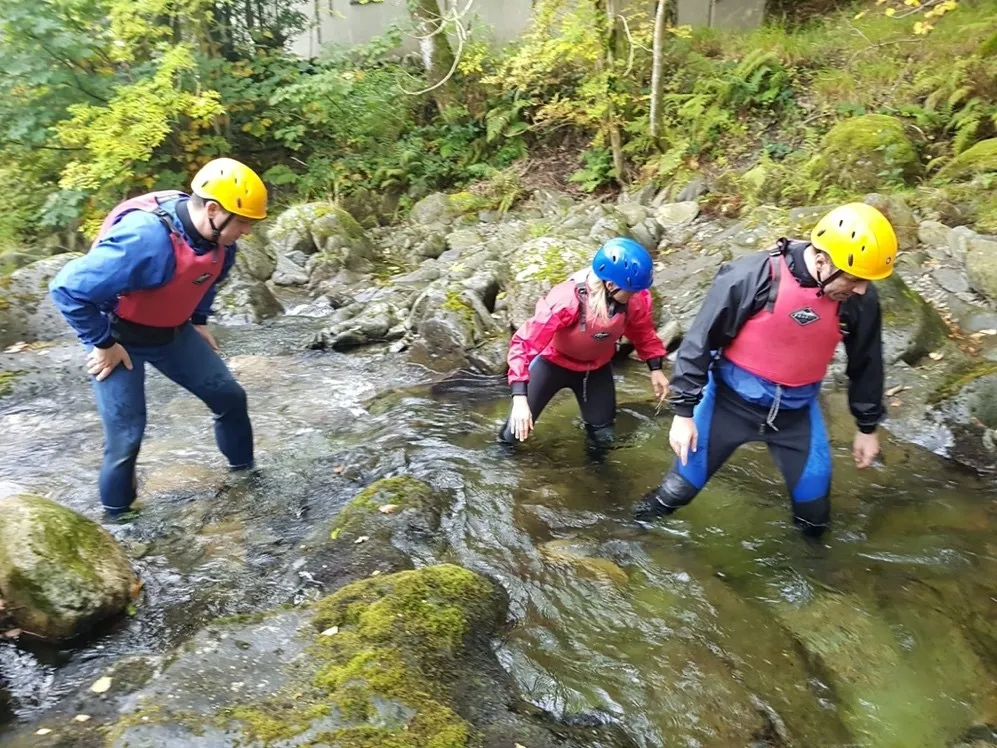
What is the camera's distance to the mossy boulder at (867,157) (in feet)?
32.3

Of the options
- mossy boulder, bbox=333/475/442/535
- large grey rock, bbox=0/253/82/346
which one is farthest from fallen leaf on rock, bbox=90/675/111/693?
large grey rock, bbox=0/253/82/346

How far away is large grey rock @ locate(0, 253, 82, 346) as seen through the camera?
9.87 metres

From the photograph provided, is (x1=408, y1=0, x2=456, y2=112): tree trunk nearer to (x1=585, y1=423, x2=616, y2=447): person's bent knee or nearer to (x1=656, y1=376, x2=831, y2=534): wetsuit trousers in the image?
(x1=585, y1=423, x2=616, y2=447): person's bent knee

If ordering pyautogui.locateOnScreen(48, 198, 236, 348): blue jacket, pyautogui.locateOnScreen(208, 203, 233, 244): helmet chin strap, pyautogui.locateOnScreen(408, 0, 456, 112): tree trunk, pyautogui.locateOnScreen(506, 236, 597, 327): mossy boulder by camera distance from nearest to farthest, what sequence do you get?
pyautogui.locateOnScreen(48, 198, 236, 348): blue jacket
pyautogui.locateOnScreen(208, 203, 233, 244): helmet chin strap
pyautogui.locateOnScreen(506, 236, 597, 327): mossy boulder
pyautogui.locateOnScreen(408, 0, 456, 112): tree trunk

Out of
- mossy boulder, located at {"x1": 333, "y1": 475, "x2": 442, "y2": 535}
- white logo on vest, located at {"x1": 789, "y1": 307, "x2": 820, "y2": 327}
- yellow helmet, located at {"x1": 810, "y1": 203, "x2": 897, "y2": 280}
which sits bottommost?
mossy boulder, located at {"x1": 333, "y1": 475, "x2": 442, "y2": 535}

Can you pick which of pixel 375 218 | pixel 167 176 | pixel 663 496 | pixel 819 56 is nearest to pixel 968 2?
pixel 819 56

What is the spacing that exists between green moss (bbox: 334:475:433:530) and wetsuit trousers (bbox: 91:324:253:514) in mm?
1267

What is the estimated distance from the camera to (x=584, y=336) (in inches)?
205

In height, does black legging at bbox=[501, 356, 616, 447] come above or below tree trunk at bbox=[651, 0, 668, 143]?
below

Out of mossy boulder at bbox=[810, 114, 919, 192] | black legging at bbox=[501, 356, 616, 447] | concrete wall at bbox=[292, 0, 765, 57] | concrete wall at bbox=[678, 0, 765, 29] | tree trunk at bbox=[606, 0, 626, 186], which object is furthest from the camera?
concrete wall at bbox=[292, 0, 765, 57]

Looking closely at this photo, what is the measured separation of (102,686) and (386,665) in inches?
55.0

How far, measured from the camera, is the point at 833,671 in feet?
12.0

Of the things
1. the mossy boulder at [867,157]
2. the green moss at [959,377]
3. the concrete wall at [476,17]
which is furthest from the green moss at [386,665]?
the concrete wall at [476,17]

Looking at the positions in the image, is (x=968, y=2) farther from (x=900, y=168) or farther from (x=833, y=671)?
(x=833, y=671)
